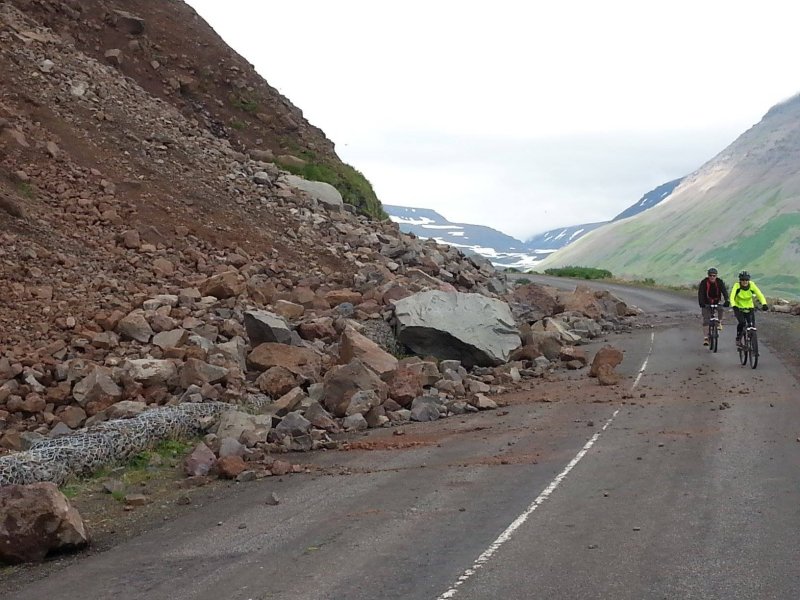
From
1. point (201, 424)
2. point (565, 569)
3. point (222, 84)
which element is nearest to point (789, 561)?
point (565, 569)

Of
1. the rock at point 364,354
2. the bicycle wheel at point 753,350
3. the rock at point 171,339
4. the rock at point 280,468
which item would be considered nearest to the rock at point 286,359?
the rock at point 364,354

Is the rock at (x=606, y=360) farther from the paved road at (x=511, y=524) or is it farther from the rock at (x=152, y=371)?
the rock at (x=152, y=371)

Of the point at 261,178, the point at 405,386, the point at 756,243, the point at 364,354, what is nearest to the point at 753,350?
the point at 405,386

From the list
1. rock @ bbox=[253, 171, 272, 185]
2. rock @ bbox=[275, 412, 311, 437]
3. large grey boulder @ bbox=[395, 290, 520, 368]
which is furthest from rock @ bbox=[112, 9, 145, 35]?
rock @ bbox=[275, 412, 311, 437]

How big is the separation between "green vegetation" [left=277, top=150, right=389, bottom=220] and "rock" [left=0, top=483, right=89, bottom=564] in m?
22.7

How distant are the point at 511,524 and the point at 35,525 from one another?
4319mm

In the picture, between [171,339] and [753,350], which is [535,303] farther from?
[171,339]

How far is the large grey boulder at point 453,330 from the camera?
64.6ft

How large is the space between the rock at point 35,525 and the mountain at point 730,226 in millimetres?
77261

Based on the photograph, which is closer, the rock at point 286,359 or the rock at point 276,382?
the rock at point 276,382

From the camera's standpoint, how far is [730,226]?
116062 mm

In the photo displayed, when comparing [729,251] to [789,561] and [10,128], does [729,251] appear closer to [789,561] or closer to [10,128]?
[10,128]

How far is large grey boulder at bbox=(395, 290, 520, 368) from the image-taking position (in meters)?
19.7

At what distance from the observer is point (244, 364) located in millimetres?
16188
